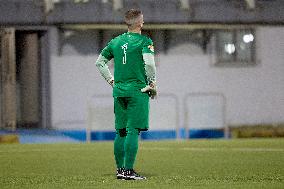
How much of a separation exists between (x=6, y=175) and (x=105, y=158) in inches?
162

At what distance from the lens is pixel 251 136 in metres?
26.8

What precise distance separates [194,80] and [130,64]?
22.6m

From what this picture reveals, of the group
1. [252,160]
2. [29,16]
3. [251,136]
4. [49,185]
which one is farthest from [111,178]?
[29,16]

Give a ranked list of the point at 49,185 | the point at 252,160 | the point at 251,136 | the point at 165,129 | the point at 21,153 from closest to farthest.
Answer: the point at 49,185 → the point at 252,160 → the point at 21,153 → the point at 251,136 → the point at 165,129

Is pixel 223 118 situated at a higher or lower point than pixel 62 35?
lower

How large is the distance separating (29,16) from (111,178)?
Result: 21.3 meters

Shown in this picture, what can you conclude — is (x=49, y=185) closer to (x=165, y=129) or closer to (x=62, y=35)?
(x=165, y=129)

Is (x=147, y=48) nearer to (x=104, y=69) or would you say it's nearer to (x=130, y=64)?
(x=130, y=64)

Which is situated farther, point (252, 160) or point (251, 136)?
point (251, 136)

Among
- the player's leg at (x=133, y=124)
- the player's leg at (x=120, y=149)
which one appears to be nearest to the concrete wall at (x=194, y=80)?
the player's leg at (x=120, y=149)

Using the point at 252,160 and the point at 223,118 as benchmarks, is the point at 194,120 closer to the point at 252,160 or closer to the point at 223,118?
the point at 223,118

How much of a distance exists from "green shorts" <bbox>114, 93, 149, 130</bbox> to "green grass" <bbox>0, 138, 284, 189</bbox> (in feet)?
2.10

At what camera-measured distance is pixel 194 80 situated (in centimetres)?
3297

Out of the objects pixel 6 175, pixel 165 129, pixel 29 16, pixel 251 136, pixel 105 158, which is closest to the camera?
pixel 6 175
